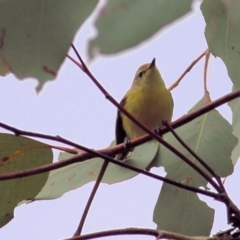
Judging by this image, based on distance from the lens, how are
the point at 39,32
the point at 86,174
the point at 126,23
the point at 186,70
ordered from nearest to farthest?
the point at 126,23 → the point at 39,32 → the point at 186,70 → the point at 86,174

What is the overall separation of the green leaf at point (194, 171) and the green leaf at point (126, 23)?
2.63 ft

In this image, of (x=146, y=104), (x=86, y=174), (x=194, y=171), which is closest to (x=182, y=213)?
(x=194, y=171)

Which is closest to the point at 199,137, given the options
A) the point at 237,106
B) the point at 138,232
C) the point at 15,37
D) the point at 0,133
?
the point at 237,106

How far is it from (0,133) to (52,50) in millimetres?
618

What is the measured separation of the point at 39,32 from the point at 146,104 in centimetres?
149

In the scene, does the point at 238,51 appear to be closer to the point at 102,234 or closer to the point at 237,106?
the point at 237,106

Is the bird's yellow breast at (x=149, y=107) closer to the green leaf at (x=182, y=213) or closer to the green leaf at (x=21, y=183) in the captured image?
the green leaf at (x=182, y=213)

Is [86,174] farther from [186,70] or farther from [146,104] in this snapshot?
[146,104]

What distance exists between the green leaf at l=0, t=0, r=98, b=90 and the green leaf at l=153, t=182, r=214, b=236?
717mm

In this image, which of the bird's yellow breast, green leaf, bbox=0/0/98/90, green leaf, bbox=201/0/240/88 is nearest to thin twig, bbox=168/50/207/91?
green leaf, bbox=201/0/240/88

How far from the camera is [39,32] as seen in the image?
19.0 inches

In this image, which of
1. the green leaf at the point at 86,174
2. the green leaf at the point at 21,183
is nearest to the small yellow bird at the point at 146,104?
the green leaf at the point at 86,174

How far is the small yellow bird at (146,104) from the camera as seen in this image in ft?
6.26

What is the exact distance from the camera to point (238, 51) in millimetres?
946
